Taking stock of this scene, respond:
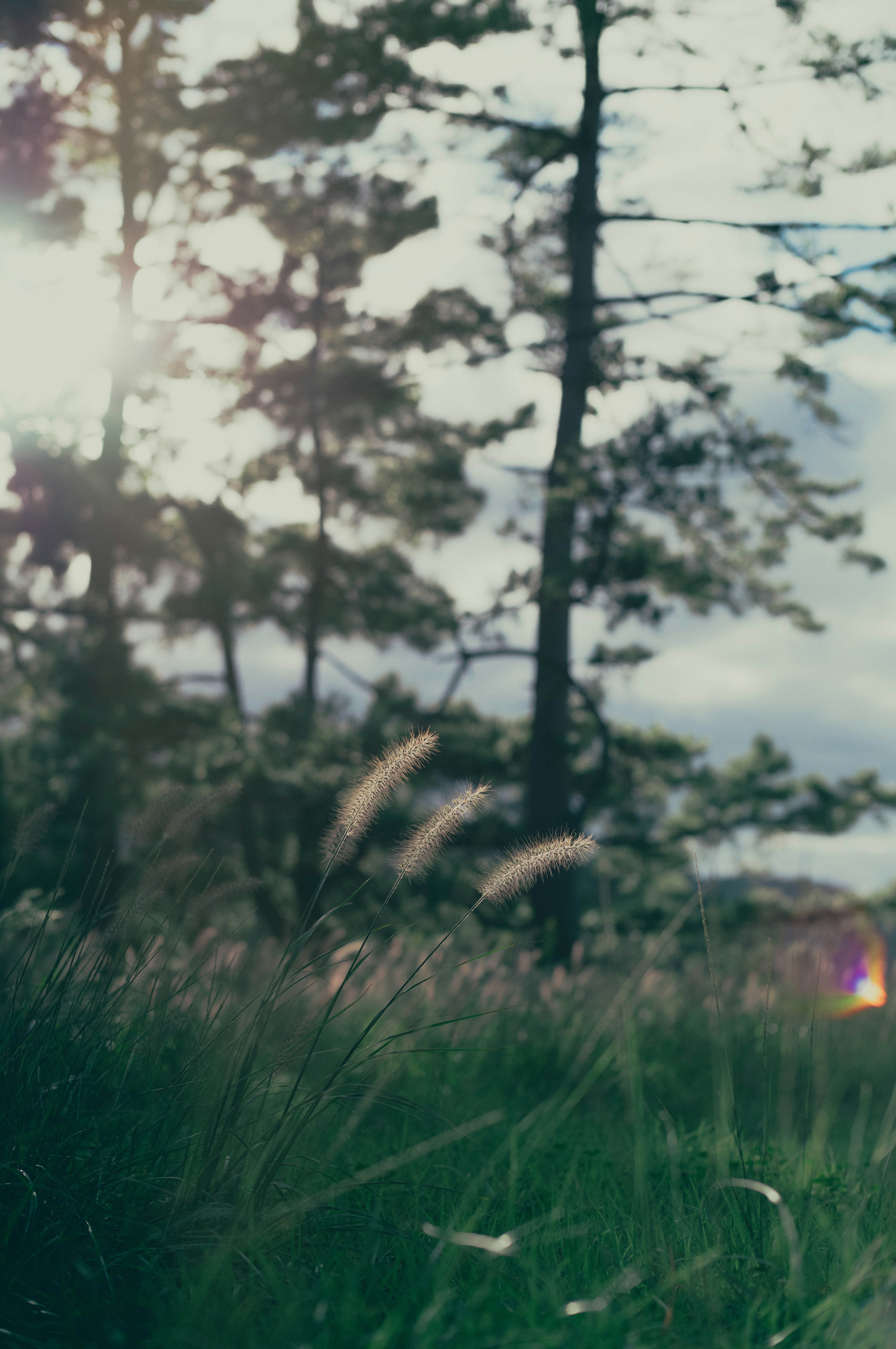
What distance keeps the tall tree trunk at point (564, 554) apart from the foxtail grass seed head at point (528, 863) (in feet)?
24.7

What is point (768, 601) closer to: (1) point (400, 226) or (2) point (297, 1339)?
(1) point (400, 226)

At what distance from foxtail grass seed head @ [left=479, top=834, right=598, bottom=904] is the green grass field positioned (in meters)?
0.20

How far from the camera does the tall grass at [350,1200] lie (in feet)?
6.34

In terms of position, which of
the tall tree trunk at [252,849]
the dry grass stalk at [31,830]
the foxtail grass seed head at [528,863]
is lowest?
the tall tree trunk at [252,849]

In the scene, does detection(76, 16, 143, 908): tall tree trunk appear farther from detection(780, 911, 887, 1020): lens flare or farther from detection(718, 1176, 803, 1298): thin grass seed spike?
detection(718, 1176, 803, 1298): thin grass seed spike

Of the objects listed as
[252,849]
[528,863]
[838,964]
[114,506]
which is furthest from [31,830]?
[114,506]

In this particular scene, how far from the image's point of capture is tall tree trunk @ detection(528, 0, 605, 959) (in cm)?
997

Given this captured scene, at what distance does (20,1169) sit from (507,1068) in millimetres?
2996

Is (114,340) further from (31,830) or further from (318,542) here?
(31,830)

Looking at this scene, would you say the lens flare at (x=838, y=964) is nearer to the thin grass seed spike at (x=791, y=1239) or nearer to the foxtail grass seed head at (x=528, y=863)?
the thin grass seed spike at (x=791, y=1239)

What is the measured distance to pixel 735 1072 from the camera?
5.58 m

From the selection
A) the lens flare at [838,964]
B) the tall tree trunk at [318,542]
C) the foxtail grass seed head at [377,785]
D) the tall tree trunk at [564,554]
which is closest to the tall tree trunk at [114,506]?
the tall tree trunk at [318,542]

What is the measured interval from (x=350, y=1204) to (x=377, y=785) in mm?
1222

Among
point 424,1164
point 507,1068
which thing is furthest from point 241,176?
point 424,1164
